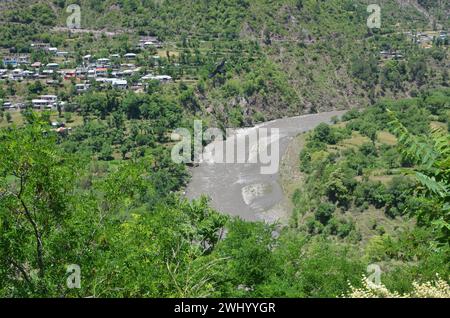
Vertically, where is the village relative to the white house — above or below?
below

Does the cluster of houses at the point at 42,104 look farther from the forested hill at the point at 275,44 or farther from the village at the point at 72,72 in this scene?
the forested hill at the point at 275,44

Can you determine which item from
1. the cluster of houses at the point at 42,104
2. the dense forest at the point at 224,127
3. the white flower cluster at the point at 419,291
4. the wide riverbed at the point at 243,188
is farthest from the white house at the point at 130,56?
the white flower cluster at the point at 419,291

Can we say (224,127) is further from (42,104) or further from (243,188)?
(42,104)

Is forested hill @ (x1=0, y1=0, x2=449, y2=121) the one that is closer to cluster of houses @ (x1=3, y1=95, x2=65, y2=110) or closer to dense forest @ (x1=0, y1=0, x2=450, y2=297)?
dense forest @ (x1=0, y1=0, x2=450, y2=297)

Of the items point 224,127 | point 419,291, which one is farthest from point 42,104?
point 419,291

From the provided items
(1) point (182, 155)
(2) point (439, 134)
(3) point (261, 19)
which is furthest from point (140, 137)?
(2) point (439, 134)

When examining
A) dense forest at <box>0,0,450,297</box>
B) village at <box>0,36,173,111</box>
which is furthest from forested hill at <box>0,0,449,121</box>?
village at <box>0,36,173,111</box>
